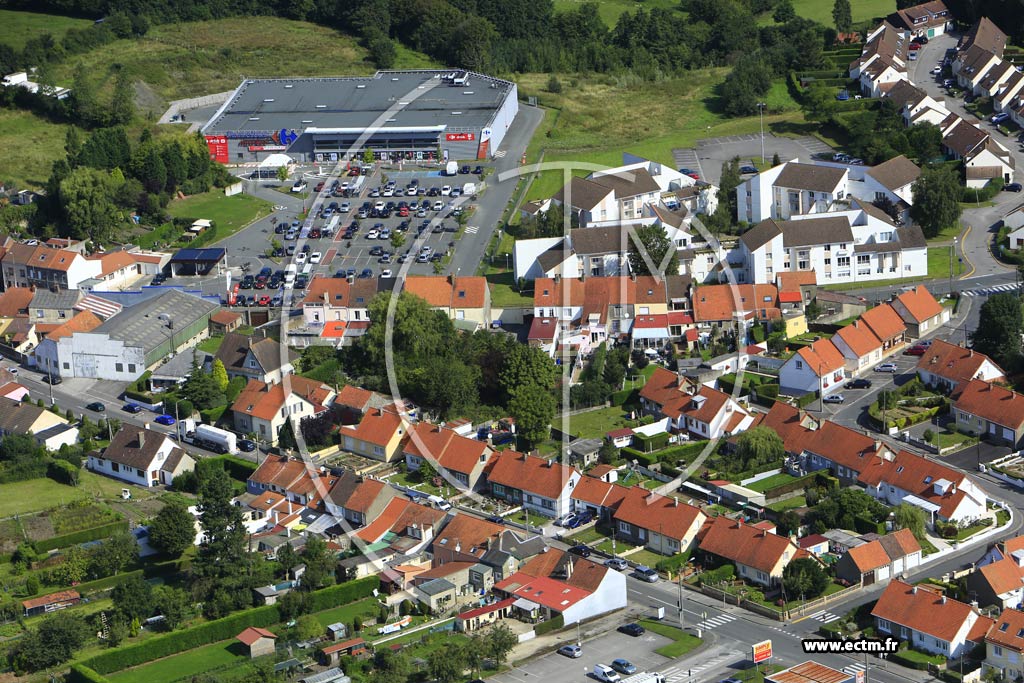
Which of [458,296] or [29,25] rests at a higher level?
[29,25]

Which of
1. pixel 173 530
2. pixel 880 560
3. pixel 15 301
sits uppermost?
pixel 15 301

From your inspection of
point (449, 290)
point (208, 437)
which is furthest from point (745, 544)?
point (449, 290)

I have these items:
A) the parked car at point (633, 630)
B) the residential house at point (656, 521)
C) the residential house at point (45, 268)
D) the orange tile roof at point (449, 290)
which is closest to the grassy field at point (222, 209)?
the residential house at point (45, 268)

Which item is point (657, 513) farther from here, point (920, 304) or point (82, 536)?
point (920, 304)

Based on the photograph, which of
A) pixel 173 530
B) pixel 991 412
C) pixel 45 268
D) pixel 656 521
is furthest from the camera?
pixel 45 268

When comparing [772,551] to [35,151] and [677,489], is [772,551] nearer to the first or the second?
[677,489]

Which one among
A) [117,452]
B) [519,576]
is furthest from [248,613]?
[117,452]

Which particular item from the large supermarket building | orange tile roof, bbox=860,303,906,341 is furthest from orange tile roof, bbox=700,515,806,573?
the large supermarket building
